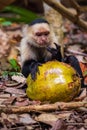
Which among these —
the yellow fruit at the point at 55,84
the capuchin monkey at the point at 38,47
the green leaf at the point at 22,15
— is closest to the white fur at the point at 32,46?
the capuchin monkey at the point at 38,47

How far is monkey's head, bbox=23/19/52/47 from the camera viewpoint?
5.32m

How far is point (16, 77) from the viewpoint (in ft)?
17.3

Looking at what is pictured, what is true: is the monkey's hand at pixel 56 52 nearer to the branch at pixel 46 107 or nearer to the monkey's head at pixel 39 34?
the monkey's head at pixel 39 34

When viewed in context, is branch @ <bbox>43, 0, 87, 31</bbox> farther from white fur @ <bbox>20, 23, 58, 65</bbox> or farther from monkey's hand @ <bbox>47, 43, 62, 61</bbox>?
monkey's hand @ <bbox>47, 43, 62, 61</bbox>

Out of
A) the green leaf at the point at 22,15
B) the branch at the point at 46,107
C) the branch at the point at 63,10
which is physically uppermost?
the branch at the point at 63,10

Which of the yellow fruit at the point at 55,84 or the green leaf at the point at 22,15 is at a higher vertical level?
the yellow fruit at the point at 55,84

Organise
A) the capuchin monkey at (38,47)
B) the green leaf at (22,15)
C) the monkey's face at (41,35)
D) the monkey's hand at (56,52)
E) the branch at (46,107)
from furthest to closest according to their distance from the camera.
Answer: the green leaf at (22,15)
the monkey's face at (41,35)
the capuchin monkey at (38,47)
the monkey's hand at (56,52)
the branch at (46,107)

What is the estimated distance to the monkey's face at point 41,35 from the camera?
5.31 m

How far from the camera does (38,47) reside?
218 inches

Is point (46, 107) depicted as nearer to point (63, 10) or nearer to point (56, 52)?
point (56, 52)

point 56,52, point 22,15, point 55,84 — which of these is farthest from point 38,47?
point 22,15

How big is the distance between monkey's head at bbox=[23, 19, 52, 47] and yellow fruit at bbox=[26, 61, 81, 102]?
2.95 ft

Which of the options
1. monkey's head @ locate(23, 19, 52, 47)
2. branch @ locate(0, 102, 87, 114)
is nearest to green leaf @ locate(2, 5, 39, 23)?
monkey's head @ locate(23, 19, 52, 47)

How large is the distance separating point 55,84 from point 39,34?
125cm
